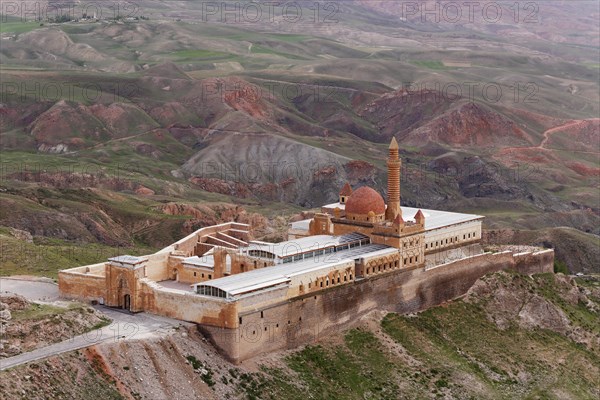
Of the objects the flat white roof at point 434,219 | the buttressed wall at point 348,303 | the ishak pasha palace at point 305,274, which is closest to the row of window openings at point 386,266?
the ishak pasha palace at point 305,274

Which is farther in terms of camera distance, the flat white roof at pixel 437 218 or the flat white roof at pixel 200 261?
the flat white roof at pixel 437 218

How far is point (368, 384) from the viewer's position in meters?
70.0

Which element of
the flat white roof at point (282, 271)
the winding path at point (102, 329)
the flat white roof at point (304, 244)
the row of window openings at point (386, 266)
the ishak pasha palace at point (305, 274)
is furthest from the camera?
the row of window openings at point (386, 266)

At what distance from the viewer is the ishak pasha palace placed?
67.0m

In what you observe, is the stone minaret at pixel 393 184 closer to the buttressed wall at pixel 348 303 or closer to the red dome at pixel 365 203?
the red dome at pixel 365 203

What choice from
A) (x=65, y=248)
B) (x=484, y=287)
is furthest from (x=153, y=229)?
(x=484, y=287)

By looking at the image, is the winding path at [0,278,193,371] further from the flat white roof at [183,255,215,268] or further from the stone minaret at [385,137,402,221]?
the stone minaret at [385,137,402,221]

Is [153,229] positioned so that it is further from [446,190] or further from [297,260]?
[446,190]

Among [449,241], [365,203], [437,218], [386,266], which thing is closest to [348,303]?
[386,266]

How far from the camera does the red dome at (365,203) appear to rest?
83.8m

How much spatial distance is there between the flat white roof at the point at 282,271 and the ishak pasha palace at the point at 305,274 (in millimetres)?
77

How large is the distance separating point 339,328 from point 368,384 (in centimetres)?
639

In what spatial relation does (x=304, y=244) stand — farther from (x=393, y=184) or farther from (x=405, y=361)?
(x=405, y=361)

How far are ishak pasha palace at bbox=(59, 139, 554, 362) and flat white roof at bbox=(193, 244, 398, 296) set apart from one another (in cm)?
8
